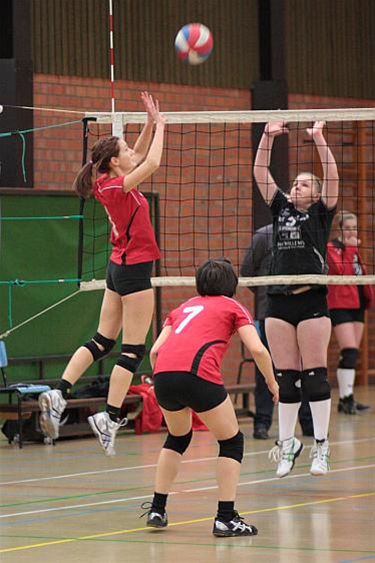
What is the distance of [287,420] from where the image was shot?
9234 millimetres

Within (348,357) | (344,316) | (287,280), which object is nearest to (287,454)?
(287,280)

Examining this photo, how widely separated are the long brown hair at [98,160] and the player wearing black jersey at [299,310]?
39.9 inches

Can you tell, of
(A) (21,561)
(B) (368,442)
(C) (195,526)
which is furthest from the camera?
(B) (368,442)

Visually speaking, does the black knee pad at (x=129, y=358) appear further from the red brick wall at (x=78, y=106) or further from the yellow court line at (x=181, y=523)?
the red brick wall at (x=78, y=106)

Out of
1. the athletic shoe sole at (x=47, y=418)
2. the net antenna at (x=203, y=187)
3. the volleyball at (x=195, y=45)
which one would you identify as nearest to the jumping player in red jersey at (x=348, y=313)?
the net antenna at (x=203, y=187)

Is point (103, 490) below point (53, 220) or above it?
below

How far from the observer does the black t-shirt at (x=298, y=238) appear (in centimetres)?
920

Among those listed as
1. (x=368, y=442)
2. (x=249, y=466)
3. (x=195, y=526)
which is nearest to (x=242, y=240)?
(x=368, y=442)

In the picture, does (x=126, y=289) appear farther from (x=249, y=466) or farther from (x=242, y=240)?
(x=242, y=240)

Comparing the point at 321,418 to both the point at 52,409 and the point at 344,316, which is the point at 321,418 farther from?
the point at 344,316

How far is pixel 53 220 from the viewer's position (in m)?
14.3

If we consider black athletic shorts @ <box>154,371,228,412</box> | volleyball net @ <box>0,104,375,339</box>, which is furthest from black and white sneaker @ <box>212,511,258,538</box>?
volleyball net @ <box>0,104,375,339</box>

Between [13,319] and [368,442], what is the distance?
13.4ft

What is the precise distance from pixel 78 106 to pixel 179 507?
27.5 ft
